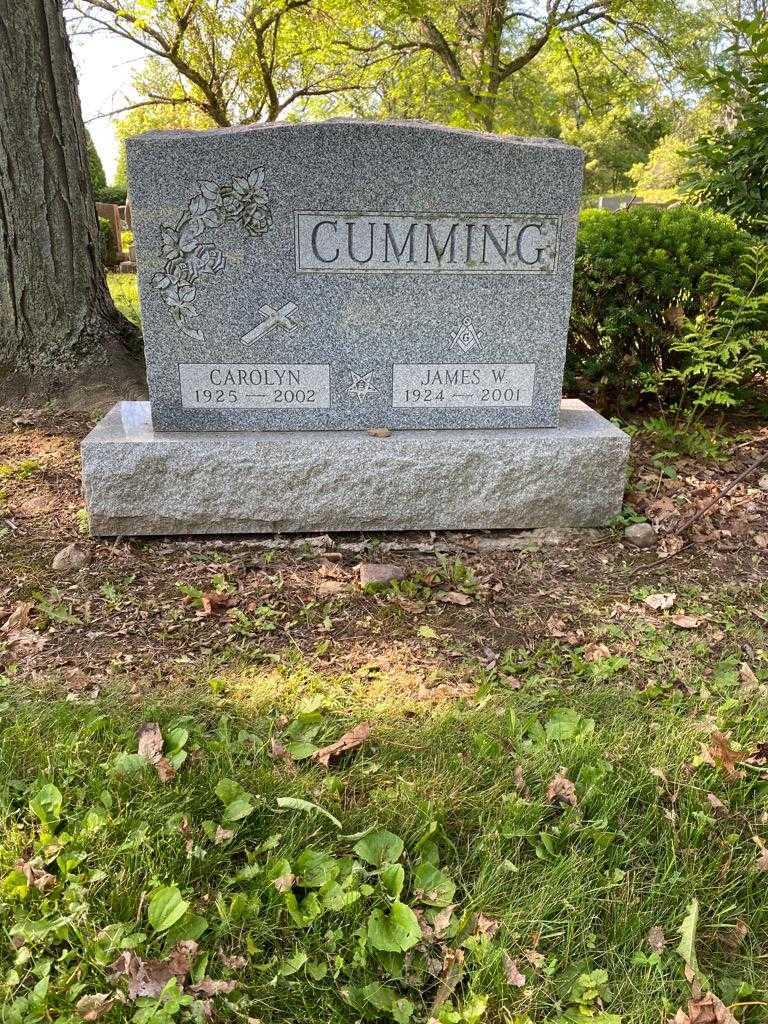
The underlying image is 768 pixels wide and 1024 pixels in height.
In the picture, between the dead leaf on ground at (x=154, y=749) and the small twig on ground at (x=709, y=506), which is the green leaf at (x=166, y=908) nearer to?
the dead leaf on ground at (x=154, y=749)

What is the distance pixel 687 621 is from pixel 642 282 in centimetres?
223

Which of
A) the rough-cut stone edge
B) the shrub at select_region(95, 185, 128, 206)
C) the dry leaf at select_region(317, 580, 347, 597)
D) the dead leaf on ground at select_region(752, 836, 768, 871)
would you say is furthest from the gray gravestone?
the shrub at select_region(95, 185, 128, 206)

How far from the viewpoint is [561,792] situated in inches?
83.4

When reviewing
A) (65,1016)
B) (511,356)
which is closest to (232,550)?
(511,356)

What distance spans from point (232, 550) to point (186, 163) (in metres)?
1.64

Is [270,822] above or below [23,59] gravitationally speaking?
below

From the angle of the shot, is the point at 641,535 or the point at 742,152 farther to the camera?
the point at 742,152

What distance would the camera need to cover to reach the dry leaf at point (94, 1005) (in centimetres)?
158

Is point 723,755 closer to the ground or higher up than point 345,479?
closer to the ground

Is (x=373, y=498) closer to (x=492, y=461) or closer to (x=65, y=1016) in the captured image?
(x=492, y=461)

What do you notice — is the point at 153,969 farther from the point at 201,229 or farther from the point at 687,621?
the point at 201,229

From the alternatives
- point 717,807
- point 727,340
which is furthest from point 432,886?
point 727,340

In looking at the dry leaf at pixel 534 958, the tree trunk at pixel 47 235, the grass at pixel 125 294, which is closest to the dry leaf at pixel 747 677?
the dry leaf at pixel 534 958

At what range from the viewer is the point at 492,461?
142 inches
